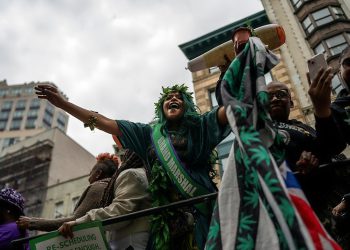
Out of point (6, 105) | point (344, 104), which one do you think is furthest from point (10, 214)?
point (6, 105)

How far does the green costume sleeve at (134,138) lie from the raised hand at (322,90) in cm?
178

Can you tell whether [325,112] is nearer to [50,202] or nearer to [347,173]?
[347,173]

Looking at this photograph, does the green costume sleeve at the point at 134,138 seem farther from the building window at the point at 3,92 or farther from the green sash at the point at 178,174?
the building window at the point at 3,92

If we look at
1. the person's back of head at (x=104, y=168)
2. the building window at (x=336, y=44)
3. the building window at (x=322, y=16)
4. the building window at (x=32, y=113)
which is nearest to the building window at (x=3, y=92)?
the building window at (x=32, y=113)

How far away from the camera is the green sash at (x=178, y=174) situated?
2799 mm

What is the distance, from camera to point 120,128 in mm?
3377

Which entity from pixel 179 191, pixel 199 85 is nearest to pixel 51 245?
pixel 179 191

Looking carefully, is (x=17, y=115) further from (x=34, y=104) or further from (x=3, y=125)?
(x=34, y=104)

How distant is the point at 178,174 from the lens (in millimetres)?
2861

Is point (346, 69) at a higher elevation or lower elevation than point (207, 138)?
higher

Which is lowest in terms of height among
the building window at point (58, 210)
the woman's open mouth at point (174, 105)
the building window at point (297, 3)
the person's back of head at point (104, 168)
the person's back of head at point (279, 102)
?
the person's back of head at point (279, 102)

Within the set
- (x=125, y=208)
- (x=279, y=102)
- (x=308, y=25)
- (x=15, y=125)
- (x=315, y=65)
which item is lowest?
(x=125, y=208)

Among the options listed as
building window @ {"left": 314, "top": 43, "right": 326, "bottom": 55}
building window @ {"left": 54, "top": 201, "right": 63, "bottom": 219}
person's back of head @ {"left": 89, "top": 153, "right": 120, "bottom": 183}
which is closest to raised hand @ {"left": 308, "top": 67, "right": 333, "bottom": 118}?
person's back of head @ {"left": 89, "top": 153, "right": 120, "bottom": 183}

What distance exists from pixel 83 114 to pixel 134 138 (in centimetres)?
58
